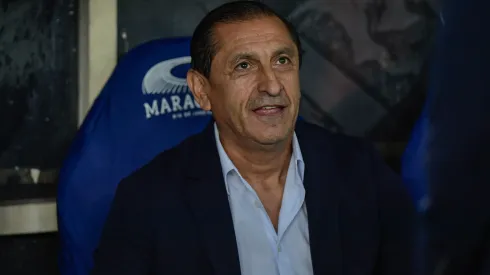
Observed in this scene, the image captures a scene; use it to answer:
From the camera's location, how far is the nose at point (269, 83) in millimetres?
1031

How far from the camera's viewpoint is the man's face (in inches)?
41.0

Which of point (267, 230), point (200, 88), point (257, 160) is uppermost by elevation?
point (200, 88)

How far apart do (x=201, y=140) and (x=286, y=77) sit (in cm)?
19

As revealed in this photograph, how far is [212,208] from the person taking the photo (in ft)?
3.38

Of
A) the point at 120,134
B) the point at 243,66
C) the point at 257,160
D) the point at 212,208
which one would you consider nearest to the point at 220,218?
the point at 212,208

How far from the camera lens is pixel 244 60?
1.08m

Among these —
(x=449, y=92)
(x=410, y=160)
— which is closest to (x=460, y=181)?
(x=449, y=92)

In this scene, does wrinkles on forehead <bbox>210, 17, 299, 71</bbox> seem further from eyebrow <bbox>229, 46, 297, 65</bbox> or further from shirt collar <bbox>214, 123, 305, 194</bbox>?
shirt collar <bbox>214, 123, 305, 194</bbox>

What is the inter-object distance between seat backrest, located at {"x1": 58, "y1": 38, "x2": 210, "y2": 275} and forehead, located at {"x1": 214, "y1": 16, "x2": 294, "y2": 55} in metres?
0.36

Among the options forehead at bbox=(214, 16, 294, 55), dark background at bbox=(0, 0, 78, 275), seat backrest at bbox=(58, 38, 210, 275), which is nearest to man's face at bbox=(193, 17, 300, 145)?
forehead at bbox=(214, 16, 294, 55)

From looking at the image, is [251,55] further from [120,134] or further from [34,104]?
[34,104]

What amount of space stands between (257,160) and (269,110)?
0.37 ft

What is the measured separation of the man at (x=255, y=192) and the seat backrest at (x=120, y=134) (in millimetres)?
279

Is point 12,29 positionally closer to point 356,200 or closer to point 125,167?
point 125,167
